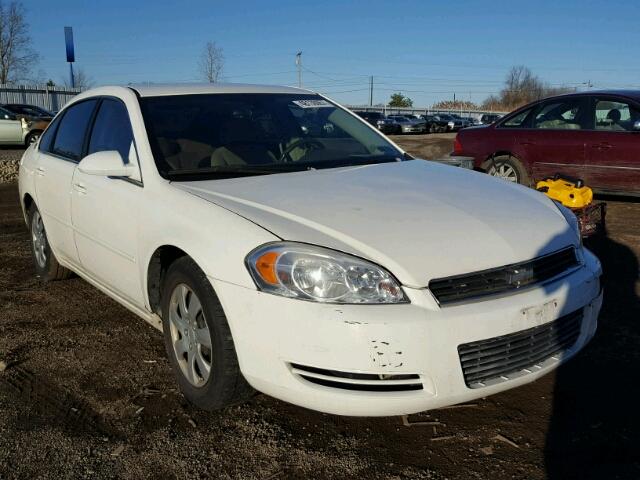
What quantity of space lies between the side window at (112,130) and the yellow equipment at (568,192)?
140 inches

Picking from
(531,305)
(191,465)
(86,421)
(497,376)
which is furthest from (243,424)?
(531,305)

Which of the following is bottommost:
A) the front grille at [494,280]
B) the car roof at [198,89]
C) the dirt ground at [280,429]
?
the dirt ground at [280,429]

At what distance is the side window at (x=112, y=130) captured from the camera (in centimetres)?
359

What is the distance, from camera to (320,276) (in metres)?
2.40

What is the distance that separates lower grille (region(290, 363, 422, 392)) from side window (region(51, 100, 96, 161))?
101 inches

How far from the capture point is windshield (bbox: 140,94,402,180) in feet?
11.1

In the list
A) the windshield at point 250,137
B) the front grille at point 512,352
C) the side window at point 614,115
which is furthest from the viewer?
the side window at point 614,115

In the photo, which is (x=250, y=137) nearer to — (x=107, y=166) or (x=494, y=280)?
(x=107, y=166)

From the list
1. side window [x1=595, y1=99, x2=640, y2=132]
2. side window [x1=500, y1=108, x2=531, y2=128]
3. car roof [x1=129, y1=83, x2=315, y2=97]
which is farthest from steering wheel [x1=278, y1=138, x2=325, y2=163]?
side window [x1=500, y1=108, x2=531, y2=128]

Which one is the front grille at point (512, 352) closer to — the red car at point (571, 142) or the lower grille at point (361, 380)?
the lower grille at point (361, 380)

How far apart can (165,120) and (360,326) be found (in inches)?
76.0

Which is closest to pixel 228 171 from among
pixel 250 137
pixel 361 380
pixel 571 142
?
pixel 250 137

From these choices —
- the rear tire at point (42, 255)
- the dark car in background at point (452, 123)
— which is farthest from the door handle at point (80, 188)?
the dark car in background at point (452, 123)

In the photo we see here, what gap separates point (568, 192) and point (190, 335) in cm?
390
